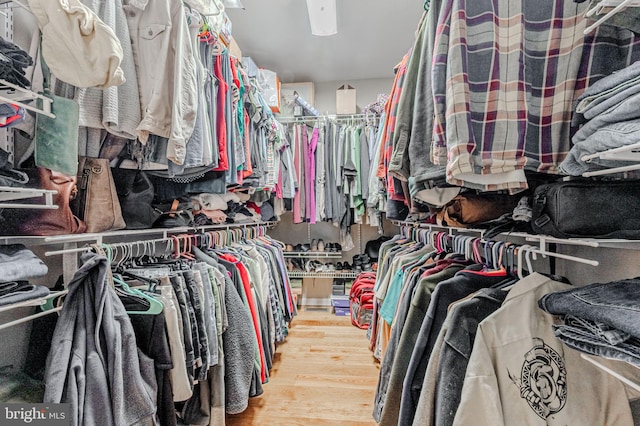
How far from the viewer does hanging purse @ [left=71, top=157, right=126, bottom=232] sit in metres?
1.18

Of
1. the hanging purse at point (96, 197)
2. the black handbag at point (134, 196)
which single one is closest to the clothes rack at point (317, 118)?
the black handbag at point (134, 196)

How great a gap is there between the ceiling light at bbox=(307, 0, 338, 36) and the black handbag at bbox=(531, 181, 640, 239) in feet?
6.88

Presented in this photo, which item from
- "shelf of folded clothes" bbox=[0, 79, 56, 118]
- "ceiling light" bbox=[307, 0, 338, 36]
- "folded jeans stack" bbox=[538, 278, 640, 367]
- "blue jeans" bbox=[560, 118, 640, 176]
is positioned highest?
"ceiling light" bbox=[307, 0, 338, 36]

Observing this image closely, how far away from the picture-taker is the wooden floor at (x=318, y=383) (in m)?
1.75

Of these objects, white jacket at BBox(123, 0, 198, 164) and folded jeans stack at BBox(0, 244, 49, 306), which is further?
white jacket at BBox(123, 0, 198, 164)

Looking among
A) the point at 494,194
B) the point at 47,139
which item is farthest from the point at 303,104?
the point at 47,139

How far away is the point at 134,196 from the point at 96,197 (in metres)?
0.21

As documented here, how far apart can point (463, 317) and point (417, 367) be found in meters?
0.22

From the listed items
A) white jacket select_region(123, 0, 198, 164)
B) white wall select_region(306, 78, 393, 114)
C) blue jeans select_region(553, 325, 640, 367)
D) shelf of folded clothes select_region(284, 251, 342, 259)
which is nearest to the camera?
blue jeans select_region(553, 325, 640, 367)

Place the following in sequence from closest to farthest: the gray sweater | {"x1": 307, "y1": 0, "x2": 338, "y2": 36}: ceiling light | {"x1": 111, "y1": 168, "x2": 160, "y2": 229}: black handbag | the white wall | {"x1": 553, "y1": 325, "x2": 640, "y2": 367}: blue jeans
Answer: {"x1": 553, "y1": 325, "x2": 640, "y2": 367}: blue jeans → the gray sweater → {"x1": 111, "y1": 168, "x2": 160, "y2": 229}: black handbag → {"x1": 307, "y1": 0, "x2": 338, "y2": 36}: ceiling light → the white wall

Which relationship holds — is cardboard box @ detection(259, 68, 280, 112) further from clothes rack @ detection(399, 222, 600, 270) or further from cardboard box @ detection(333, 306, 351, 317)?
cardboard box @ detection(333, 306, 351, 317)

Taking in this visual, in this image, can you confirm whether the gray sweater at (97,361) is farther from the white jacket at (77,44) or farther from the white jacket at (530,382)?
the white jacket at (530,382)

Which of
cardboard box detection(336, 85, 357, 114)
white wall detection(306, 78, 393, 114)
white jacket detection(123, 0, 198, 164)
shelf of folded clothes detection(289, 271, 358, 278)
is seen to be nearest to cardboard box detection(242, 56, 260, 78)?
cardboard box detection(336, 85, 357, 114)

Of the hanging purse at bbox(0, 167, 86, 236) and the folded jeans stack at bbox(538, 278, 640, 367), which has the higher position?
the hanging purse at bbox(0, 167, 86, 236)
